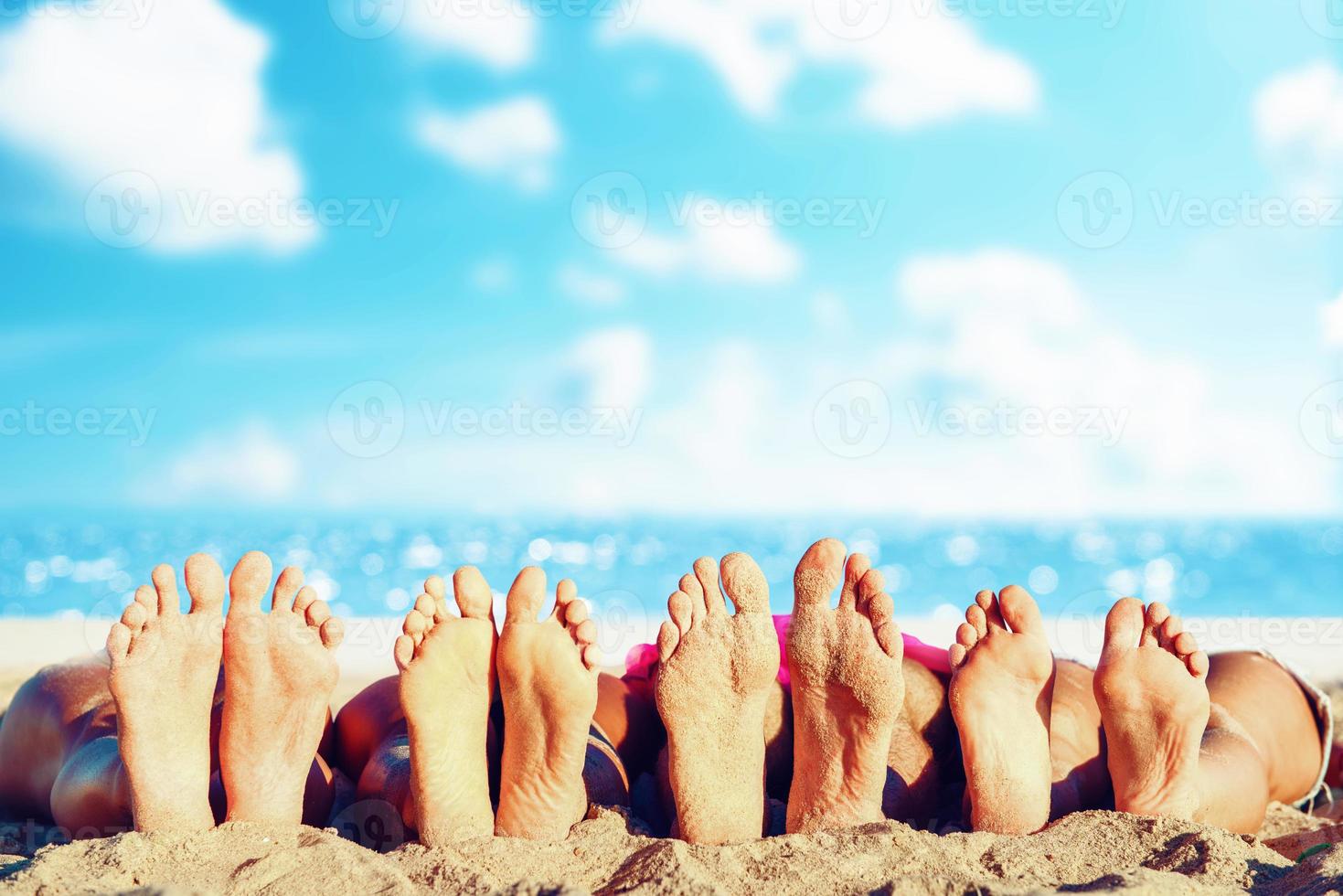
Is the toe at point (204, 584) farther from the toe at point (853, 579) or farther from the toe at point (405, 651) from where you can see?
the toe at point (853, 579)

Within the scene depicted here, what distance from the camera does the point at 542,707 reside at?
61.3 inches

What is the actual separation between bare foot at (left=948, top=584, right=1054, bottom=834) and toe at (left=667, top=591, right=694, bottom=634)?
17.6 inches

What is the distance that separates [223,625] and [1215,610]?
15.6 metres

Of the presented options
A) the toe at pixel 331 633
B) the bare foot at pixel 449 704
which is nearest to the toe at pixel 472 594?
the bare foot at pixel 449 704

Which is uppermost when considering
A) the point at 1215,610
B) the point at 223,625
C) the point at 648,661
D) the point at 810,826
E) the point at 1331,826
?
the point at 223,625

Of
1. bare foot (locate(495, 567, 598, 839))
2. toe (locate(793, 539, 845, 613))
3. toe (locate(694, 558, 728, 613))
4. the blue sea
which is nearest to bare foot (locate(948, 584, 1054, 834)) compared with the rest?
toe (locate(793, 539, 845, 613))

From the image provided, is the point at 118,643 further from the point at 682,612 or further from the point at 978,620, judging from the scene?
the point at 978,620

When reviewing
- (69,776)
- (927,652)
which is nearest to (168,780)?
(69,776)

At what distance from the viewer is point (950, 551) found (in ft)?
71.6

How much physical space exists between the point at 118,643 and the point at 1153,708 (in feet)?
5.37

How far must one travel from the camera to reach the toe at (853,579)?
5.21 ft

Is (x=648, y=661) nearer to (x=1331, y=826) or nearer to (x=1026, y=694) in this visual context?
(x=1026, y=694)

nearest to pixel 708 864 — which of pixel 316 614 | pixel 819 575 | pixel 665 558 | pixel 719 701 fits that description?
pixel 719 701

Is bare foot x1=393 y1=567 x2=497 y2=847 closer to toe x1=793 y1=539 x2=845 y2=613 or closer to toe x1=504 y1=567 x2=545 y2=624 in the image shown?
toe x1=504 y1=567 x2=545 y2=624
